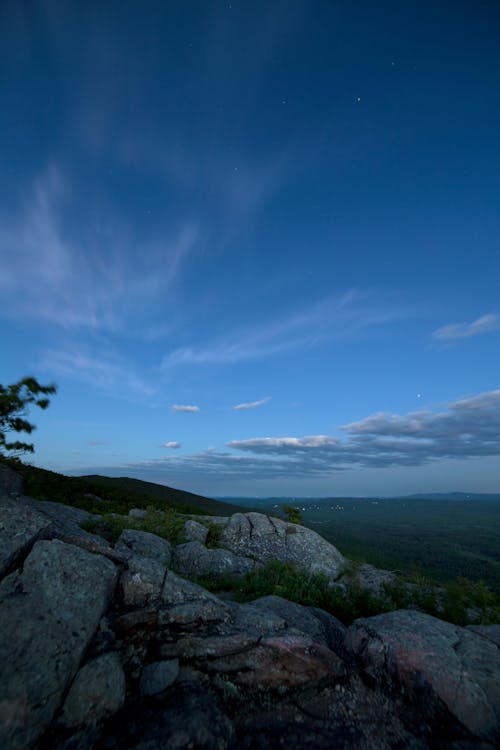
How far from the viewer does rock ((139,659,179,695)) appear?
5.79 metres

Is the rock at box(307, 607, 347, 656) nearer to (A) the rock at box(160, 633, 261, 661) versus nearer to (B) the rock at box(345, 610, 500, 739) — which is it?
(B) the rock at box(345, 610, 500, 739)

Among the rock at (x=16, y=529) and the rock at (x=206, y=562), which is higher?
the rock at (x=16, y=529)

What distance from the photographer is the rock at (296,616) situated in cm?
844

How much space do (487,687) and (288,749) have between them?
13.8 ft

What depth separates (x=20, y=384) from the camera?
14820 mm

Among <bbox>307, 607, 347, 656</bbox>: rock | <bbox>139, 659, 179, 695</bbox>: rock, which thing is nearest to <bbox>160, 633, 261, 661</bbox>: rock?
<bbox>139, 659, 179, 695</bbox>: rock

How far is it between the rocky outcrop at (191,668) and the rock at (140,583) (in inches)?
1.1

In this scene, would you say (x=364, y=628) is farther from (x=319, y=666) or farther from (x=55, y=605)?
(x=55, y=605)

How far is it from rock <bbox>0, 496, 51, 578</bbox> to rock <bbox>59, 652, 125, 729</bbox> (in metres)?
2.53

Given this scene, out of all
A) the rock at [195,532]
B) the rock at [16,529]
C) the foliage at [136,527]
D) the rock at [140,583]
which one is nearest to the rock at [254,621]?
the rock at [140,583]

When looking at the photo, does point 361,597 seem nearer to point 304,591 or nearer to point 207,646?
point 304,591

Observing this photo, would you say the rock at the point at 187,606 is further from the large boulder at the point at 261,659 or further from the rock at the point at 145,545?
the rock at the point at 145,545

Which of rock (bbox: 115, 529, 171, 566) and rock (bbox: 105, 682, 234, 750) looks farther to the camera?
rock (bbox: 115, 529, 171, 566)

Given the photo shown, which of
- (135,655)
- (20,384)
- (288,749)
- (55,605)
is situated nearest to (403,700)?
(288,749)
